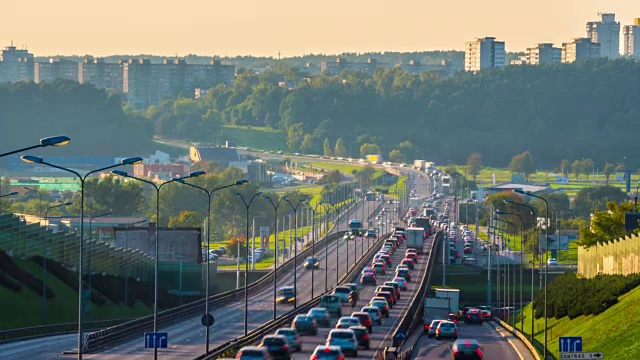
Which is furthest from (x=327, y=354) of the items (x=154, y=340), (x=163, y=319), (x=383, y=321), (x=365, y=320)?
(x=383, y=321)

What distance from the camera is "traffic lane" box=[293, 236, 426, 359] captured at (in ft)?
223

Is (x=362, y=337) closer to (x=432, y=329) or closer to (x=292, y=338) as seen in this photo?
(x=292, y=338)

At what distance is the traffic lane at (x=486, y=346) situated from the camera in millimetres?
68750

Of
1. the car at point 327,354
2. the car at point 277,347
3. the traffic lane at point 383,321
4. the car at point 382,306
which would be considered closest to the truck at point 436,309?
the traffic lane at point 383,321

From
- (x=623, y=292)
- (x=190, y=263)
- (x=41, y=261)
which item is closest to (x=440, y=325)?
(x=623, y=292)

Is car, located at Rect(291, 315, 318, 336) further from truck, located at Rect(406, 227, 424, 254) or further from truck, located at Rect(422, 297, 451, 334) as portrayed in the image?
truck, located at Rect(406, 227, 424, 254)

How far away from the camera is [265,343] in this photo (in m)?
61.5

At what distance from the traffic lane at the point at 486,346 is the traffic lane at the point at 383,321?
1682mm

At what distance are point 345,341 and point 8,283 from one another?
89.3 feet

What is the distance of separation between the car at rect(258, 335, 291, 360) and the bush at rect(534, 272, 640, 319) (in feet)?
65.7

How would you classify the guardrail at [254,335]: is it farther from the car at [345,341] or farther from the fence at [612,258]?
the fence at [612,258]

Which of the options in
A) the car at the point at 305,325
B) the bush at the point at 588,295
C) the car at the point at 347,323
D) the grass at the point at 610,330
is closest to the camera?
the grass at the point at 610,330

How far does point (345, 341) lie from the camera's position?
64562mm

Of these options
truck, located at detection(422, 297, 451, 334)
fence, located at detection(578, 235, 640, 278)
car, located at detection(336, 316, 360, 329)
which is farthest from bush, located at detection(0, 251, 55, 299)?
fence, located at detection(578, 235, 640, 278)
